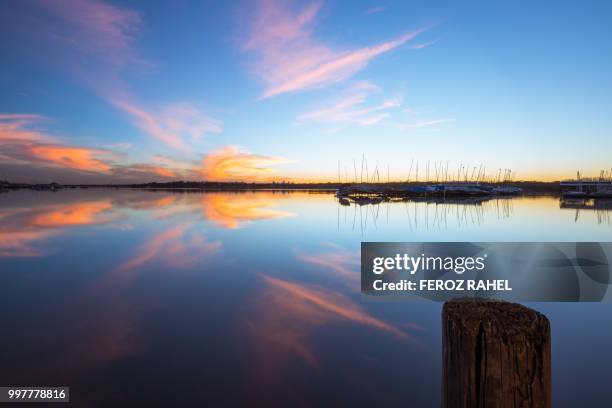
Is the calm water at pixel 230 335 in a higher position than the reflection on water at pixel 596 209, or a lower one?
higher

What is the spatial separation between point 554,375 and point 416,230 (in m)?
24.2

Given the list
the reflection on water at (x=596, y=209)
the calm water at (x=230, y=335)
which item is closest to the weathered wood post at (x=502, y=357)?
the calm water at (x=230, y=335)

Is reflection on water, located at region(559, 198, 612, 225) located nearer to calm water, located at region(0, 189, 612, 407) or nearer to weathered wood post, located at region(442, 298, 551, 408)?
calm water, located at region(0, 189, 612, 407)

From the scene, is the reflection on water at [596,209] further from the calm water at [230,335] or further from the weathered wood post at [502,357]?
the weathered wood post at [502,357]

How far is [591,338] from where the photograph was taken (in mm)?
8656

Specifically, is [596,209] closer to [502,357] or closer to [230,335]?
A: [230,335]

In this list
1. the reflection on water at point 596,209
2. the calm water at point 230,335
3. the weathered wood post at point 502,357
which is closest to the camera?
the weathered wood post at point 502,357

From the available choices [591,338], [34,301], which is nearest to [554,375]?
[591,338]

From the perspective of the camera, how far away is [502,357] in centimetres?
199

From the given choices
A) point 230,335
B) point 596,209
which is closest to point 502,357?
point 230,335

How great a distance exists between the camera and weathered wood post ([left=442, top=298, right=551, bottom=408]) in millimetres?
1979

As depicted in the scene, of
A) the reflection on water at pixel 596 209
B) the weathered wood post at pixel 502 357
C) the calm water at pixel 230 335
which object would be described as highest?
the weathered wood post at pixel 502 357

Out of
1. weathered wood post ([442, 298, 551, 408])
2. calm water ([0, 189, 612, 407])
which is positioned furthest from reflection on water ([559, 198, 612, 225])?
weathered wood post ([442, 298, 551, 408])

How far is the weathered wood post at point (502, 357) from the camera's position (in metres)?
1.98
